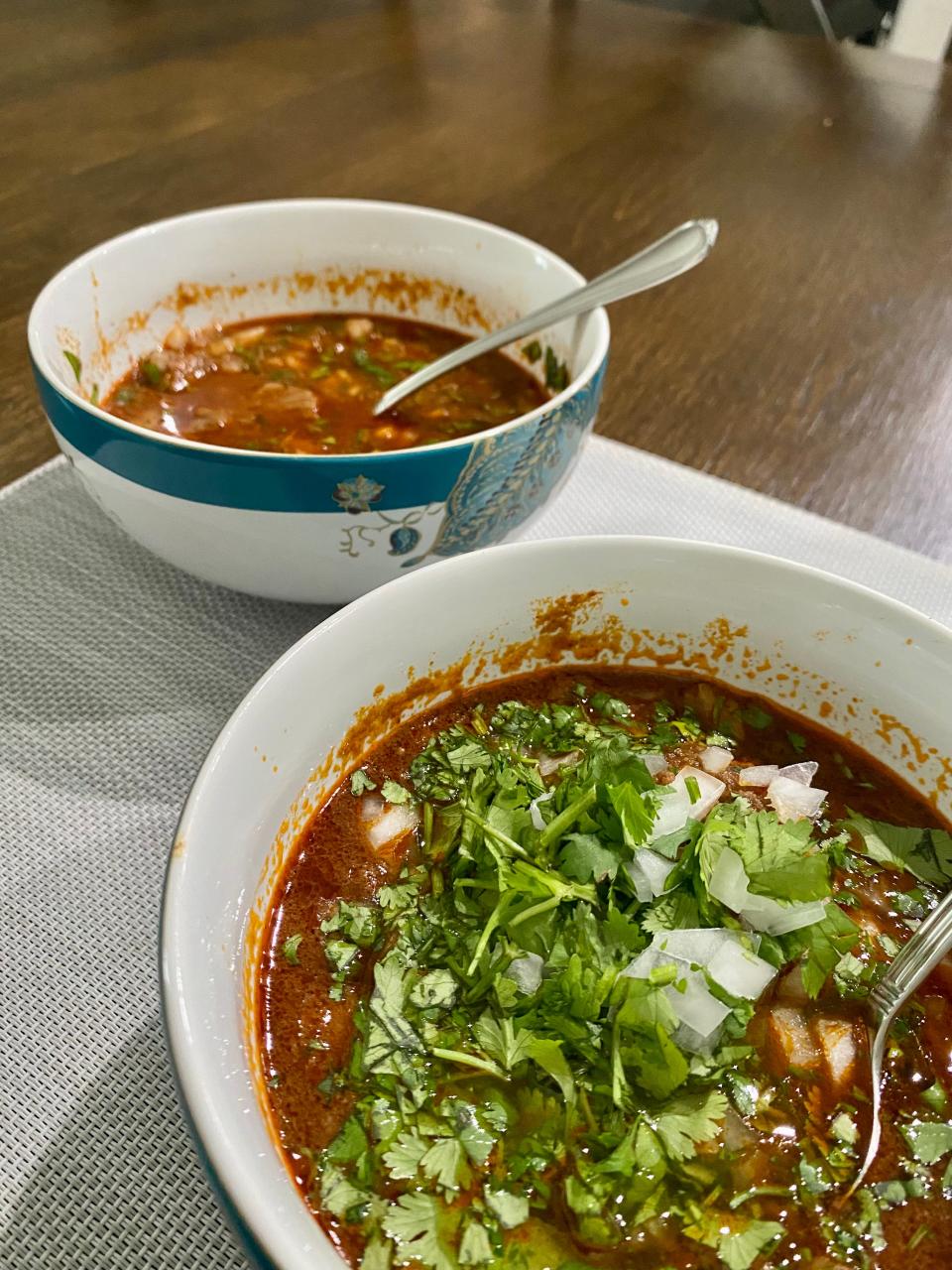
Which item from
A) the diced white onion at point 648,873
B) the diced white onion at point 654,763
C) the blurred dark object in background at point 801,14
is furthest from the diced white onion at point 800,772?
the blurred dark object in background at point 801,14

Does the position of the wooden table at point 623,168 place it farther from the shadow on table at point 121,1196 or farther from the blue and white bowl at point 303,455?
the shadow on table at point 121,1196

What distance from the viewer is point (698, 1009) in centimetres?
95

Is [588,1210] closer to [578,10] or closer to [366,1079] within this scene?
[366,1079]

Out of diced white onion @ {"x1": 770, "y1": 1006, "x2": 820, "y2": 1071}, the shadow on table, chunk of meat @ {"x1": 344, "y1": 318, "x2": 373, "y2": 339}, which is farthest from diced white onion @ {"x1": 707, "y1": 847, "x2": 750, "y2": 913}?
chunk of meat @ {"x1": 344, "y1": 318, "x2": 373, "y2": 339}

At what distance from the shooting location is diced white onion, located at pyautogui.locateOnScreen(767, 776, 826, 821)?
119 centimetres

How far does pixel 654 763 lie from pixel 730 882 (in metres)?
0.19

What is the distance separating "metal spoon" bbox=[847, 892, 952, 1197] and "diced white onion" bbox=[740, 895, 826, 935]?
0.09 meters

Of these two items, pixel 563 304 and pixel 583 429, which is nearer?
pixel 583 429

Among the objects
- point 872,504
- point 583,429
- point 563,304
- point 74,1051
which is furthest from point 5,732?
point 872,504

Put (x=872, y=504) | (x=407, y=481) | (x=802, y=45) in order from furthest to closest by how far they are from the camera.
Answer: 1. (x=802, y=45)
2. (x=872, y=504)
3. (x=407, y=481)

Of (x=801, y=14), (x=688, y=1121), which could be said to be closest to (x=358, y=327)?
→ (x=688, y=1121)

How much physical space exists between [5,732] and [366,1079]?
72cm

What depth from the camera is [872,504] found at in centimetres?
186

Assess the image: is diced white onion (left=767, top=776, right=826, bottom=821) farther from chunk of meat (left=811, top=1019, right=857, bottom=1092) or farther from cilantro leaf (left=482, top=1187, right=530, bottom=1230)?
cilantro leaf (left=482, top=1187, right=530, bottom=1230)
